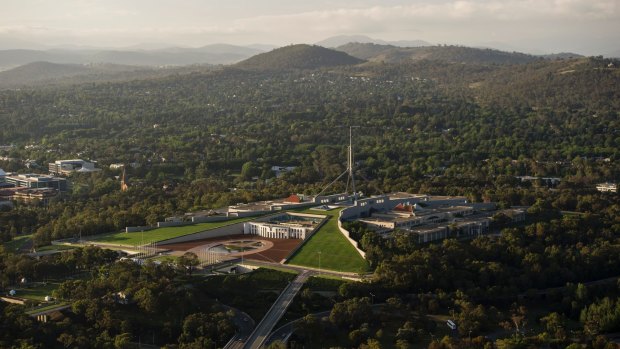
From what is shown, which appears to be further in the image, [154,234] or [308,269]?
[154,234]

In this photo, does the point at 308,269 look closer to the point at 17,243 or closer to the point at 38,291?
the point at 38,291

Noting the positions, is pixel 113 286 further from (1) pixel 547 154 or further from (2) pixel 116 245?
(1) pixel 547 154

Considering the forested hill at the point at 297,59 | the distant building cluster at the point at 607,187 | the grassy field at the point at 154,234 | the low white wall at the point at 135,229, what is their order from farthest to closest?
the forested hill at the point at 297,59 < the distant building cluster at the point at 607,187 < the low white wall at the point at 135,229 < the grassy field at the point at 154,234

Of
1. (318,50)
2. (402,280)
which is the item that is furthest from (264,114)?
(318,50)

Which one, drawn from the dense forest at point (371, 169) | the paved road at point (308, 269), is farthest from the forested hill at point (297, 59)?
the paved road at point (308, 269)

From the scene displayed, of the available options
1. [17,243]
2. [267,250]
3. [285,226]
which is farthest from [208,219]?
[17,243]

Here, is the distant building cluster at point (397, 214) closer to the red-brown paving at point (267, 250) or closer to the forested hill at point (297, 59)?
the red-brown paving at point (267, 250)

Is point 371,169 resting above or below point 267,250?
below
